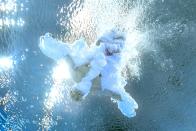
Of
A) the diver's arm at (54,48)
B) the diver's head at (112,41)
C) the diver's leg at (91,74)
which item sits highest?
the diver's head at (112,41)

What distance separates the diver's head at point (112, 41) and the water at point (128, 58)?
518 mm

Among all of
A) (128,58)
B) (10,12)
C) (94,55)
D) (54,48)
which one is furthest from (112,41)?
(10,12)

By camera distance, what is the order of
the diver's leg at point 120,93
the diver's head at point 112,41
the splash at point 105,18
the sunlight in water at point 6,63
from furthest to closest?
the sunlight in water at point 6,63, the splash at point 105,18, the diver's leg at point 120,93, the diver's head at point 112,41

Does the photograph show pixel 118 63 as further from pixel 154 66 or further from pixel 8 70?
pixel 8 70

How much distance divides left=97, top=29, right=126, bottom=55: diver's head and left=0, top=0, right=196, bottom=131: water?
0.52m

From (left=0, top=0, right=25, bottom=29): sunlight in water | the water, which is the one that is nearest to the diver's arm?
the water

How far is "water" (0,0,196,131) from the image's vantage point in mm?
2557

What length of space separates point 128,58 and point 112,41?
0.60m

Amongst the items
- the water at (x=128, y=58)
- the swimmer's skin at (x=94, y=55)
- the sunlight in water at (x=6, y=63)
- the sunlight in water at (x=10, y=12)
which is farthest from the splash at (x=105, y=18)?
the swimmer's skin at (x=94, y=55)

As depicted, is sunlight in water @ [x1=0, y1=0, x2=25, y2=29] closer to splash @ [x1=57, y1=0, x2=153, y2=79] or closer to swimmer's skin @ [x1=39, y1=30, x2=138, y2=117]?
splash @ [x1=57, y1=0, x2=153, y2=79]

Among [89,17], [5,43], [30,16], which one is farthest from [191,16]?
[5,43]

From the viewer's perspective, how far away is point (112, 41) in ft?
6.19

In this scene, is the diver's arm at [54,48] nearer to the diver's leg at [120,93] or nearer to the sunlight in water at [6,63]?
the diver's leg at [120,93]

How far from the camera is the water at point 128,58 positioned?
8.39ft
